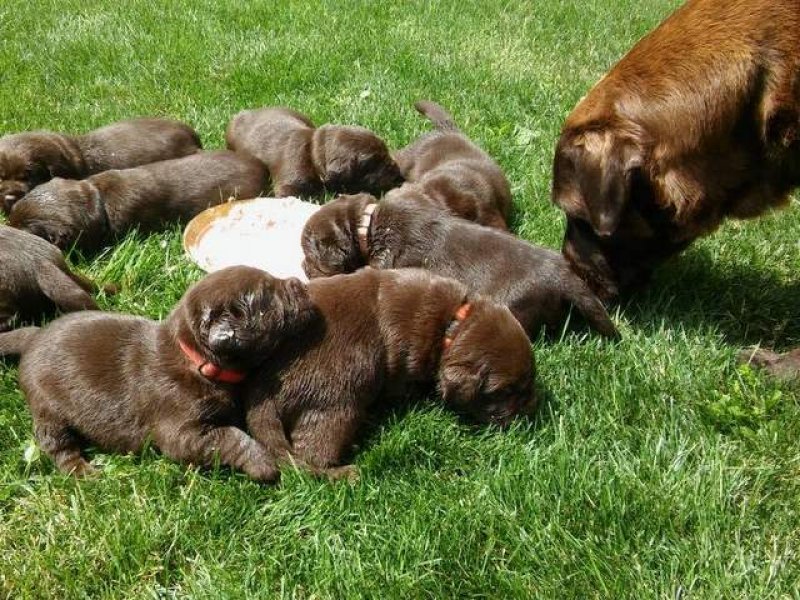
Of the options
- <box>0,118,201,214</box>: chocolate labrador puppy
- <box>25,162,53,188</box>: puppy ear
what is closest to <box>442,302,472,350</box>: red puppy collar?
<box>0,118,201,214</box>: chocolate labrador puppy

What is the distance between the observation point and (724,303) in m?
4.33

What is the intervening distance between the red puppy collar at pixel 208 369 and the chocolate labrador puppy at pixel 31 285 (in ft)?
3.27

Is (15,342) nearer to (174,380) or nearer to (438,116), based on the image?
(174,380)

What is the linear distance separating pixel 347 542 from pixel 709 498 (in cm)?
139

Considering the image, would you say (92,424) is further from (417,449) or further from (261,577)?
(417,449)

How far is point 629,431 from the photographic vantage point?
3.38 metres

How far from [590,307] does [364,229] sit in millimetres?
1308

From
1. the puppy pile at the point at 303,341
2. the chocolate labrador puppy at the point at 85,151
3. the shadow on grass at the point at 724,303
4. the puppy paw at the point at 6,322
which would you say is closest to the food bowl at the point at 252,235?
the puppy pile at the point at 303,341

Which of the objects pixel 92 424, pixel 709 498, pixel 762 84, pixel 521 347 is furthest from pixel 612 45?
pixel 92 424

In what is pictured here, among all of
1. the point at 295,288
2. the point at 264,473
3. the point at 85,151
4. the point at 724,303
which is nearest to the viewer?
the point at 264,473

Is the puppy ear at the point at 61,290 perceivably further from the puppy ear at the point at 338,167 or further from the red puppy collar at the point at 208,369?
the puppy ear at the point at 338,167

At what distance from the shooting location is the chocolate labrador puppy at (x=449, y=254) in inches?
155

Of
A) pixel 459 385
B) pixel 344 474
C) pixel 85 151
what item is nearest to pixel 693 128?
pixel 459 385

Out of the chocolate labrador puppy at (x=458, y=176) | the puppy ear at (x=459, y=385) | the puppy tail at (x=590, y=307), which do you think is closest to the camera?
the puppy ear at (x=459, y=385)
